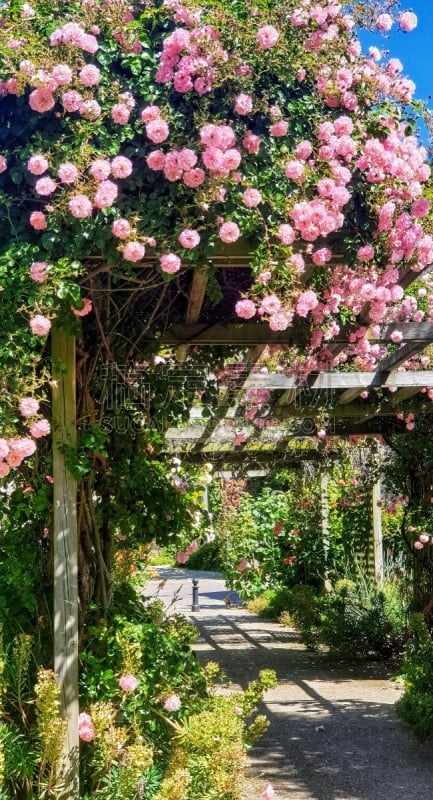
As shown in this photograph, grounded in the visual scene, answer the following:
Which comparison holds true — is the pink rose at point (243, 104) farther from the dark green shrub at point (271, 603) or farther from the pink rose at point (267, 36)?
the dark green shrub at point (271, 603)

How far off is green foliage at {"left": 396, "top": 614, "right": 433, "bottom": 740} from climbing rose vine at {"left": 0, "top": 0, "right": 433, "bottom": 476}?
2.89m

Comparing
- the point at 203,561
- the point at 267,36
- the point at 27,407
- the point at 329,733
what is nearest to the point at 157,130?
the point at 267,36

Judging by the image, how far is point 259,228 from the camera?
271cm

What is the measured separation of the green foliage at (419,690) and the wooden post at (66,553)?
8.34 ft

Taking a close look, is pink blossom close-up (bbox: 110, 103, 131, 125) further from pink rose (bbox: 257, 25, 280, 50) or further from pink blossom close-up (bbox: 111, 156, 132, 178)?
pink rose (bbox: 257, 25, 280, 50)

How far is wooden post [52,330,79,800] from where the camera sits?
279 centimetres

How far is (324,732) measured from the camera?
202 inches

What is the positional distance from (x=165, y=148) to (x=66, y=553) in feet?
4.64

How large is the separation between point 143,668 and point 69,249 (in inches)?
61.0

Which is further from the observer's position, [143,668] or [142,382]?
[142,382]

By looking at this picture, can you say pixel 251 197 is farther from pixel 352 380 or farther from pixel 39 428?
pixel 352 380

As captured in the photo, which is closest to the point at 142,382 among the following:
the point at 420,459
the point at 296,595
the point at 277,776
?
the point at 277,776

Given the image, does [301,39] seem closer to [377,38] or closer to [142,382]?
[377,38]

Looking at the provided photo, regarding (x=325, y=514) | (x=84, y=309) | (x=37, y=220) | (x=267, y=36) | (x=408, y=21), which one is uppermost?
(x=408, y=21)
